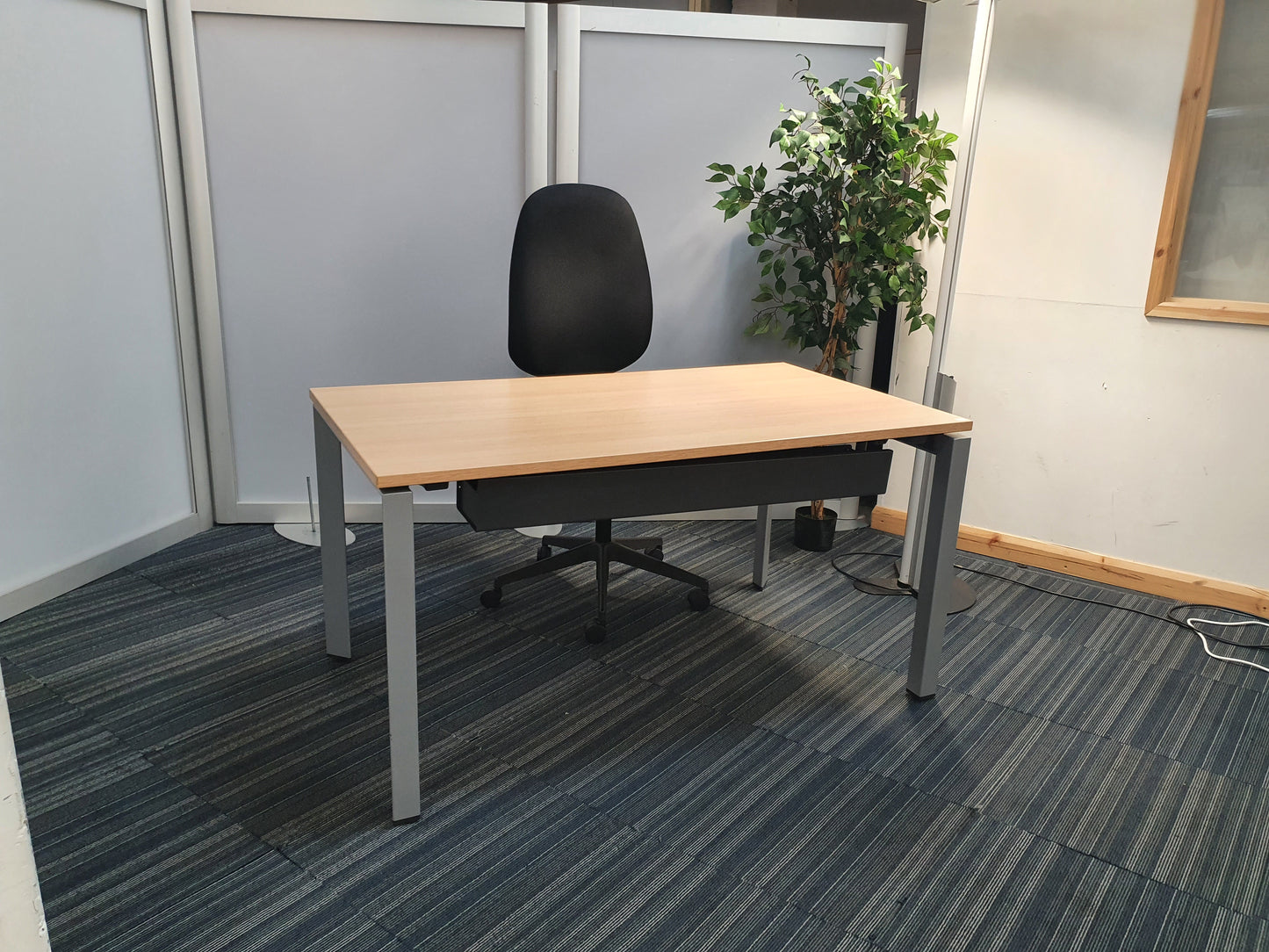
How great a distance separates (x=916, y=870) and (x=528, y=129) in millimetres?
2676

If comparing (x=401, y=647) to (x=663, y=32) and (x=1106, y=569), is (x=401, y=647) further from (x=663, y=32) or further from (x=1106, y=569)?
(x=1106, y=569)

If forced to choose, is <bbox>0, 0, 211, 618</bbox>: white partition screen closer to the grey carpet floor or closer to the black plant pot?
the grey carpet floor

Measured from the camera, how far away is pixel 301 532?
3.61 meters

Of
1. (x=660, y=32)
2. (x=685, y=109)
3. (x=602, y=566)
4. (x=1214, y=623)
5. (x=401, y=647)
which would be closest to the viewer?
(x=401, y=647)

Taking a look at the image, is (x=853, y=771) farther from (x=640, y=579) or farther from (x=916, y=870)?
(x=640, y=579)

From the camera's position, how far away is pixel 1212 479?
3.20m

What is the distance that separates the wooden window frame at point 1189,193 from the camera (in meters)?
2.96

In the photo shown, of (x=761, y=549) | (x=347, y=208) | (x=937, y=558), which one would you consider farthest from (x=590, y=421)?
(x=347, y=208)

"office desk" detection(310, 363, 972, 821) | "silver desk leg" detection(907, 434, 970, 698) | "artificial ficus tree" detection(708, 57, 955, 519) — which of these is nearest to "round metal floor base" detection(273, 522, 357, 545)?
"office desk" detection(310, 363, 972, 821)

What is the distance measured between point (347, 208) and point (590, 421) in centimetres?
Result: 166

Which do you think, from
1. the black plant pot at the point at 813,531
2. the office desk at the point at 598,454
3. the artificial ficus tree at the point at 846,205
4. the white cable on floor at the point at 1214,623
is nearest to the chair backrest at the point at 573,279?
the office desk at the point at 598,454

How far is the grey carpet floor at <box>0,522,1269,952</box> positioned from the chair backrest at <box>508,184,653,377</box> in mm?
793

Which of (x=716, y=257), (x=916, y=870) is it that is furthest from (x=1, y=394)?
(x=916, y=870)

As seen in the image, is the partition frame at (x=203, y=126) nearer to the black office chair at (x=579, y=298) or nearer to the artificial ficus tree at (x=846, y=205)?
the black office chair at (x=579, y=298)
